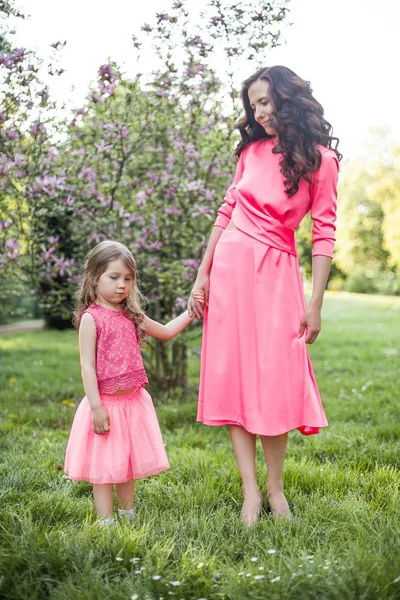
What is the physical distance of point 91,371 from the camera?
2.70m

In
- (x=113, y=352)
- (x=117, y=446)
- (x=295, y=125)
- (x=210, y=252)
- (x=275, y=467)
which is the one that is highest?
(x=295, y=125)

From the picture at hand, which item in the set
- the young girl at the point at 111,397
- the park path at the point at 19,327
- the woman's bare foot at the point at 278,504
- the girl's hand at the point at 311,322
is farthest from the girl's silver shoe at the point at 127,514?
the park path at the point at 19,327

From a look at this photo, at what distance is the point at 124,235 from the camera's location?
484 centimetres

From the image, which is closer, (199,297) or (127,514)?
(127,514)

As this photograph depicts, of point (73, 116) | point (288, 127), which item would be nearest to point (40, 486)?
point (288, 127)

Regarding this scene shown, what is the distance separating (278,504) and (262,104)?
1653 mm

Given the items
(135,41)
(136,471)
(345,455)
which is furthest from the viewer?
(135,41)

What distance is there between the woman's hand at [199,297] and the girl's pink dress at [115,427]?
12.1 inches

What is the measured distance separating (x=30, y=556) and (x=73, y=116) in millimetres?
2829

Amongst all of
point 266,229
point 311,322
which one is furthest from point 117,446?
point 266,229

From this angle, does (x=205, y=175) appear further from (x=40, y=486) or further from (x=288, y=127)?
(x=40, y=486)

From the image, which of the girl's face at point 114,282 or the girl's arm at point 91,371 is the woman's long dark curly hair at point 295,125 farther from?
the girl's arm at point 91,371

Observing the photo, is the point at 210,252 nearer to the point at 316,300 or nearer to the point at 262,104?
the point at 316,300

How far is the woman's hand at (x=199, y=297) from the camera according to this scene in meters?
2.94
